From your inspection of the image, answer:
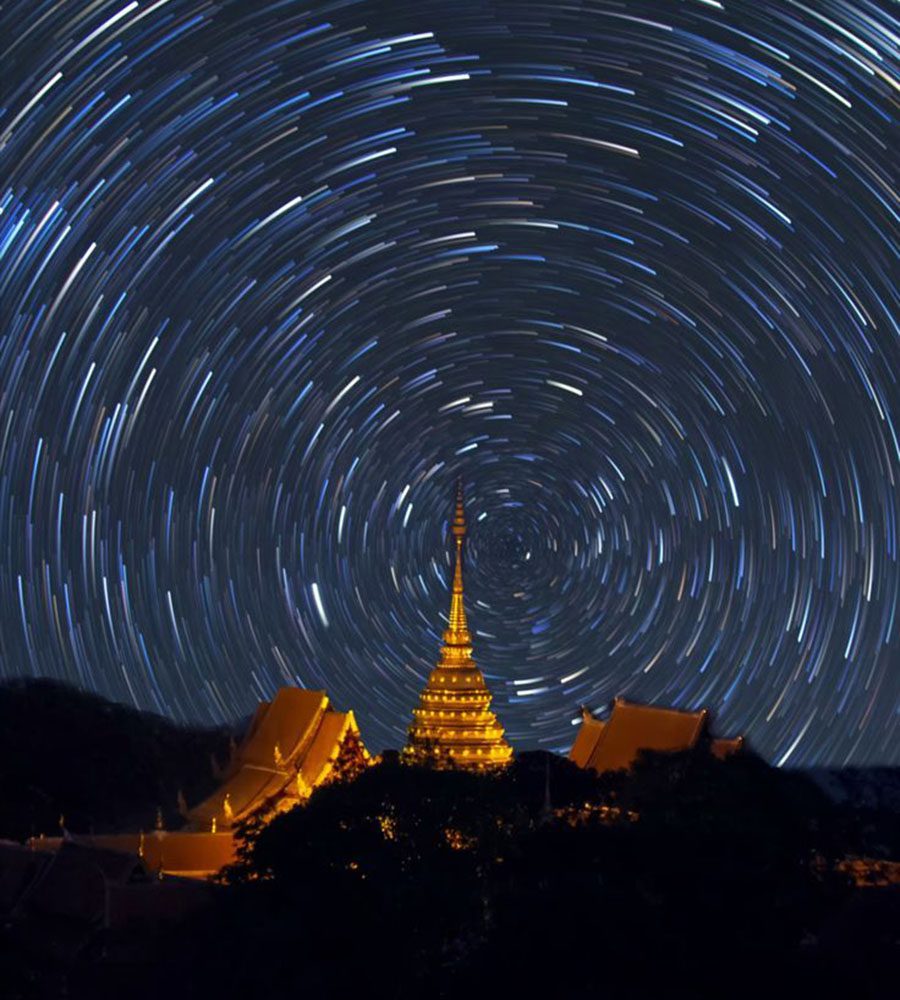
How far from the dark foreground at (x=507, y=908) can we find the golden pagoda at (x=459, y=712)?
16098mm

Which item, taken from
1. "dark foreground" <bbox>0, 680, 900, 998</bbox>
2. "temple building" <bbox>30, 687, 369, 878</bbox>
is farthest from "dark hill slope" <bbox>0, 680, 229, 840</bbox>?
"dark foreground" <bbox>0, 680, 900, 998</bbox>

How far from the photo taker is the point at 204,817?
180 ft

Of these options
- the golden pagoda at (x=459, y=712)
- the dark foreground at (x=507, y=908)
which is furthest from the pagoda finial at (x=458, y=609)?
the dark foreground at (x=507, y=908)

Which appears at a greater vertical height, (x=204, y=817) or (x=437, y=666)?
(x=437, y=666)

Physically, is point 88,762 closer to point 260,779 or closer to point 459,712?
point 260,779

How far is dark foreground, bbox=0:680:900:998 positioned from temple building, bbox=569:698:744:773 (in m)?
9.93

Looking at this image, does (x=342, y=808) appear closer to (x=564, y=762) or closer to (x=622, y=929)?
(x=622, y=929)

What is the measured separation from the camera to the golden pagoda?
60.0m

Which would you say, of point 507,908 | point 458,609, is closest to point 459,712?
point 458,609

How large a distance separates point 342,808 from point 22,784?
19.3 metres

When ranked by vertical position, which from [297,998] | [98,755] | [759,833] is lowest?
[297,998]

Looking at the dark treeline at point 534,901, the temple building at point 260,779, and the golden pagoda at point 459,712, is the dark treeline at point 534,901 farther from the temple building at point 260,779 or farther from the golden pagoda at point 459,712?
the golden pagoda at point 459,712

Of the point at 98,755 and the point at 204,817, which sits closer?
the point at 204,817

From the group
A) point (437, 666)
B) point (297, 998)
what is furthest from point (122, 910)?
point (437, 666)
